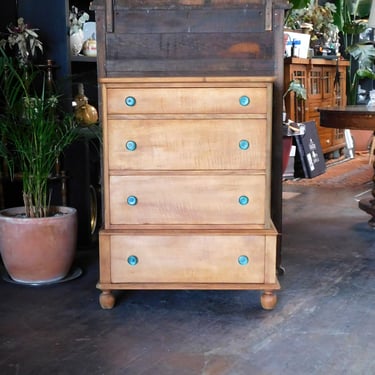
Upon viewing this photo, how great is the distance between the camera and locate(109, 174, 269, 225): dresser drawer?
7.86 feet

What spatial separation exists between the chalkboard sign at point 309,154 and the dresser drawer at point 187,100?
11.9 ft

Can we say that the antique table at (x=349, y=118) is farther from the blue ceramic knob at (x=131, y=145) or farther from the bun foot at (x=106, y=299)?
the bun foot at (x=106, y=299)

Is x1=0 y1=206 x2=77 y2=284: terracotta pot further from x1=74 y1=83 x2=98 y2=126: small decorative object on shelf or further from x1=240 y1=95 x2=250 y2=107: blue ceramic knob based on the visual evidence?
x1=240 y1=95 x2=250 y2=107: blue ceramic knob

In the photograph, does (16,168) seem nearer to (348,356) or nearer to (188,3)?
(188,3)

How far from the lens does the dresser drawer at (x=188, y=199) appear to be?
240 cm

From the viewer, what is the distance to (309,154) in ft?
19.7

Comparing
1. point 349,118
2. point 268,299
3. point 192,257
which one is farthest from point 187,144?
point 349,118

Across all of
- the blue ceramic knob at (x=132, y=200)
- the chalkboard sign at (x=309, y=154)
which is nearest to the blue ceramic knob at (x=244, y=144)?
the blue ceramic knob at (x=132, y=200)

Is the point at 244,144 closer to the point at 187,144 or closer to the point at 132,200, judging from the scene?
the point at 187,144

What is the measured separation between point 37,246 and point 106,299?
1.55 ft

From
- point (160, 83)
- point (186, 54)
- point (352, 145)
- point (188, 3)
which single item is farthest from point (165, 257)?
point (352, 145)

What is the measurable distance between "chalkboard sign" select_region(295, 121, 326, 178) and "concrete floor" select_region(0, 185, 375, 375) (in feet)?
9.24

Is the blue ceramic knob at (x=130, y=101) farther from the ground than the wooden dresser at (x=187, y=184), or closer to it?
farther from the ground

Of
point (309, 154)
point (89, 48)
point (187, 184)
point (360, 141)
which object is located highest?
point (89, 48)
